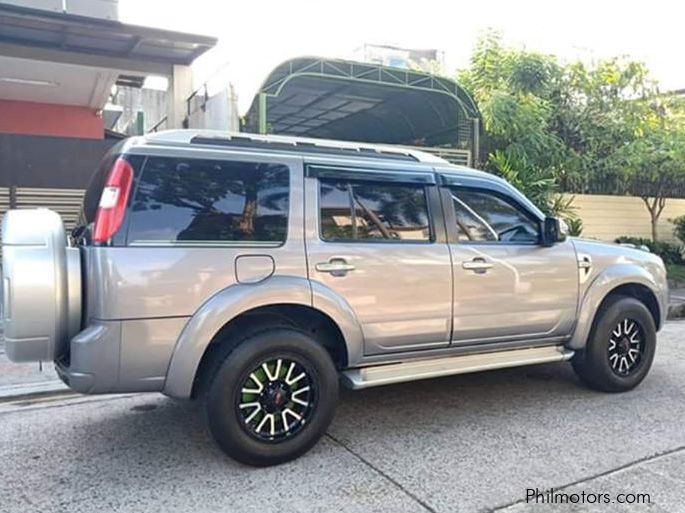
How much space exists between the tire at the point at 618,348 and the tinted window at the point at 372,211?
1.85 metres

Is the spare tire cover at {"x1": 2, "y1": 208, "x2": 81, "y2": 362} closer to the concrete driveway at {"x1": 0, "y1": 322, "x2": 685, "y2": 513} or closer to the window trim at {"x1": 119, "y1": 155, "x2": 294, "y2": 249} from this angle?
the window trim at {"x1": 119, "y1": 155, "x2": 294, "y2": 249}

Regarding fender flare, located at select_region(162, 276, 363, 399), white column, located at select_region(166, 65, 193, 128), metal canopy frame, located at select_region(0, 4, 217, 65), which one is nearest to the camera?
fender flare, located at select_region(162, 276, 363, 399)

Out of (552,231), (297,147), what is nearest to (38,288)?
(297,147)

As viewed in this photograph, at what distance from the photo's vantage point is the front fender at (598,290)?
485 cm

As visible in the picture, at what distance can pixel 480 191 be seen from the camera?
4629mm

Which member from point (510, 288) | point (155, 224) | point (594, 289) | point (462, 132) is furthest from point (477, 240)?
point (462, 132)

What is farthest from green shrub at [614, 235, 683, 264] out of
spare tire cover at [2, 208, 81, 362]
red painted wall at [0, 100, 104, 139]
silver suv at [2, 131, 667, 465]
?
spare tire cover at [2, 208, 81, 362]

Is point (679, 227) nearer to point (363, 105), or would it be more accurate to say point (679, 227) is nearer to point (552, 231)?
point (363, 105)

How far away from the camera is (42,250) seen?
3225mm

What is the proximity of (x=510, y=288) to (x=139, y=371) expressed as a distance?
Answer: 9.05 ft

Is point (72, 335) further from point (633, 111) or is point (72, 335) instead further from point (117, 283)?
point (633, 111)

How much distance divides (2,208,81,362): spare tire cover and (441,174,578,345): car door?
2.57m

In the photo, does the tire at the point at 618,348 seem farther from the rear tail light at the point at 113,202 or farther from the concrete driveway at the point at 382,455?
the rear tail light at the point at 113,202

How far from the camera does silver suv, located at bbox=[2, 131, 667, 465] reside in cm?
326
